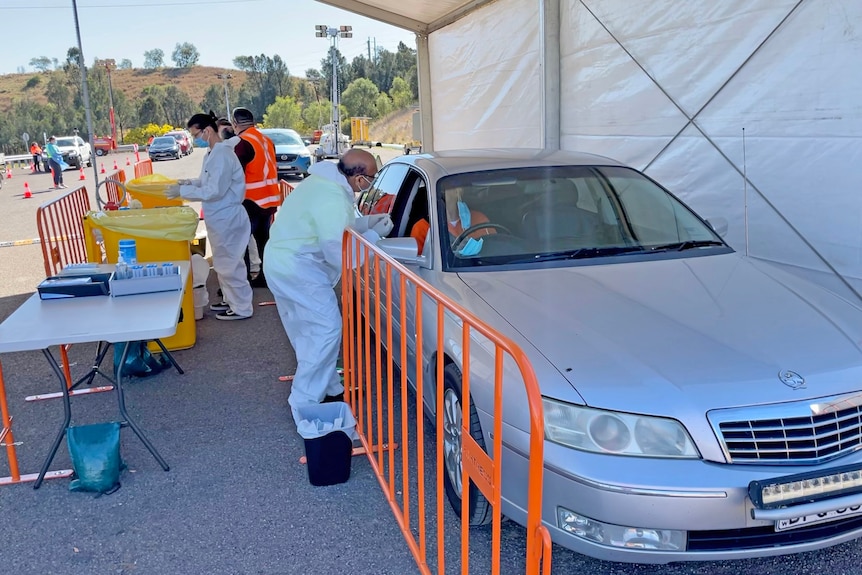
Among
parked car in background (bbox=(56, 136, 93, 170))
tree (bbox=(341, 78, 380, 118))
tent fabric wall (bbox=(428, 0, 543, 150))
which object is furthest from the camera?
tree (bbox=(341, 78, 380, 118))

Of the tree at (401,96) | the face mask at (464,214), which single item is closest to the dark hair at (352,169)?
the face mask at (464,214)

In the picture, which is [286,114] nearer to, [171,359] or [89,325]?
[171,359]

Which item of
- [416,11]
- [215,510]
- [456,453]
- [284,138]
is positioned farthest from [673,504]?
[284,138]

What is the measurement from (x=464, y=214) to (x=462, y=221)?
5 centimetres

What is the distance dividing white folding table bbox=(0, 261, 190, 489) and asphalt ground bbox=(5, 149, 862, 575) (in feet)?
0.90

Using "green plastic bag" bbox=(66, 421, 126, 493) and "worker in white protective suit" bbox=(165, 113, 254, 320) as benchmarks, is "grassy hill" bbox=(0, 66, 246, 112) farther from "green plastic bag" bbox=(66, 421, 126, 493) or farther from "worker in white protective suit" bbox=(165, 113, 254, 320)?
"green plastic bag" bbox=(66, 421, 126, 493)

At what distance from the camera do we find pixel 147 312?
12.3 feet

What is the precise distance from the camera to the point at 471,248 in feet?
12.1

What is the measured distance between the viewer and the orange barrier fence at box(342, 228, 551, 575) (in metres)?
1.90

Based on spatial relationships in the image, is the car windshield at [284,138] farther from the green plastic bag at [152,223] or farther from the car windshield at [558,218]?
the car windshield at [558,218]

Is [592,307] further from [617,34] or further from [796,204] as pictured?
[617,34]

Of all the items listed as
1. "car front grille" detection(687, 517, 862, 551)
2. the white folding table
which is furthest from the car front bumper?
the white folding table

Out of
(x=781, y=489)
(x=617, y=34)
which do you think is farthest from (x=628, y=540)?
(x=617, y=34)

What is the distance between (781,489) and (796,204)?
2.93 meters
